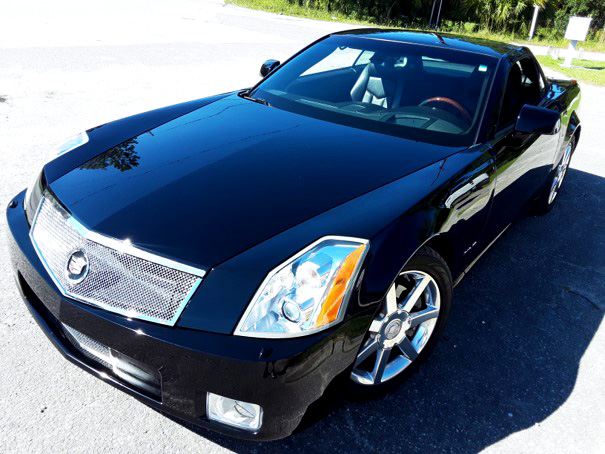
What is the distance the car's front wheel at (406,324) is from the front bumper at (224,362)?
26 cm

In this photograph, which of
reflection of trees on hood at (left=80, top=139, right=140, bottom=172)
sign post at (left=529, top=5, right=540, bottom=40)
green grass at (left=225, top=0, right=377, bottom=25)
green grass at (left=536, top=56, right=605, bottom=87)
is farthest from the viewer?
sign post at (left=529, top=5, right=540, bottom=40)

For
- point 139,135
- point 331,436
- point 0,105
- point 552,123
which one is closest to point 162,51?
point 0,105

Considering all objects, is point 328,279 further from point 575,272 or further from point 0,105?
point 0,105

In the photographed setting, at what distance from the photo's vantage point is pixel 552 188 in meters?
4.35

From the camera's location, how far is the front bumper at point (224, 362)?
5.32ft

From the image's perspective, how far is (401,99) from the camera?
296 centimetres

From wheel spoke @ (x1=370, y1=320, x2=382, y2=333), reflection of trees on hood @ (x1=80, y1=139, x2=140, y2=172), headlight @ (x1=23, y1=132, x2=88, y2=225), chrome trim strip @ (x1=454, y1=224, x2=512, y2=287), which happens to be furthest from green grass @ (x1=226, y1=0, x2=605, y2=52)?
wheel spoke @ (x1=370, y1=320, x2=382, y2=333)

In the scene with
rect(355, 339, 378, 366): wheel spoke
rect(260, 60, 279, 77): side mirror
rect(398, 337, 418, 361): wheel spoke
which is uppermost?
rect(260, 60, 279, 77): side mirror

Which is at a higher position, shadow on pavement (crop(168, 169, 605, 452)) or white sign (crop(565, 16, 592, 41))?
white sign (crop(565, 16, 592, 41))

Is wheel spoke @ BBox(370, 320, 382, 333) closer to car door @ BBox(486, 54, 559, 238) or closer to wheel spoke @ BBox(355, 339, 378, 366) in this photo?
wheel spoke @ BBox(355, 339, 378, 366)

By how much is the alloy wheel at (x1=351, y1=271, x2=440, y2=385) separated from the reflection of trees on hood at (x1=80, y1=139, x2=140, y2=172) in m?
1.26

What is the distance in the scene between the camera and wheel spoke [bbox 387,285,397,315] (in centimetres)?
204

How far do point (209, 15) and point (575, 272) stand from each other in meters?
16.7

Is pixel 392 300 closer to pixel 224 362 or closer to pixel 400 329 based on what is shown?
pixel 400 329
